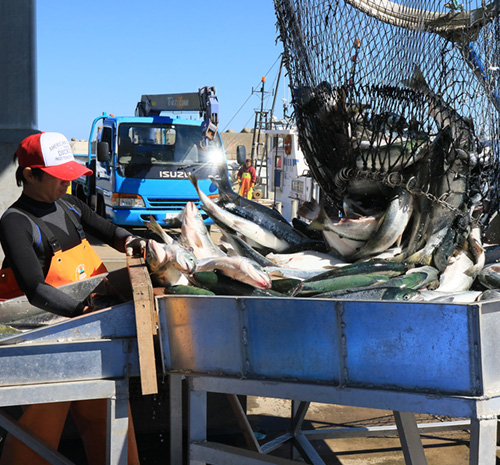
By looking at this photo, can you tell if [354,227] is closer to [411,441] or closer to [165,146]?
[411,441]

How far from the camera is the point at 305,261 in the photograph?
4066 millimetres

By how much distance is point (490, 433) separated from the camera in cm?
247

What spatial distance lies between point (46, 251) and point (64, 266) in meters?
0.15

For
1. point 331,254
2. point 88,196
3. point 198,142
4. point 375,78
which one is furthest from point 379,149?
point 88,196

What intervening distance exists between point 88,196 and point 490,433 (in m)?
13.5

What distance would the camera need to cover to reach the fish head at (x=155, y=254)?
301cm

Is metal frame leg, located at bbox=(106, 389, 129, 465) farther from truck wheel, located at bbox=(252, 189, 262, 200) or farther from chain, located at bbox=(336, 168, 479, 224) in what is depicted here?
truck wheel, located at bbox=(252, 189, 262, 200)

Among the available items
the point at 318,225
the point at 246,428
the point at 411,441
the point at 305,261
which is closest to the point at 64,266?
the point at 246,428

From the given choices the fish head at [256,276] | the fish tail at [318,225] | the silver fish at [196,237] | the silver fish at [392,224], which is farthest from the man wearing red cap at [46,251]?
the silver fish at [392,224]

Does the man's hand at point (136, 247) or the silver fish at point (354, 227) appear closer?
the man's hand at point (136, 247)

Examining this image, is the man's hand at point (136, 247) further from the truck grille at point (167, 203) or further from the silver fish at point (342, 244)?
the truck grille at point (167, 203)

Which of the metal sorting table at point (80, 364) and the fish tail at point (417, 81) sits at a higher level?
Result: the fish tail at point (417, 81)

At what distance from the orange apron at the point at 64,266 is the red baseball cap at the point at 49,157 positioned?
0.24 metres

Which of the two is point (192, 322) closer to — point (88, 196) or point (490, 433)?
point (490, 433)
